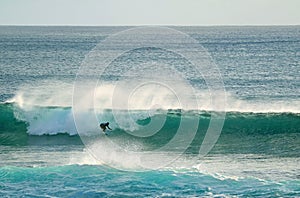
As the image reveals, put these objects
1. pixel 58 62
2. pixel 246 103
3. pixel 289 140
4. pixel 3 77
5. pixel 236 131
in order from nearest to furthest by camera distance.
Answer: pixel 289 140 < pixel 236 131 < pixel 246 103 < pixel 3 77 < pixel 58 62

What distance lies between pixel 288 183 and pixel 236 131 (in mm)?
7945

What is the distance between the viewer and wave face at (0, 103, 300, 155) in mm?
21750

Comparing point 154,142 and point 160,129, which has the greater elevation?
point 160,129

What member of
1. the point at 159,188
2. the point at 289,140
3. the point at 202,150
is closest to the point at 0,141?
the point at 202,150

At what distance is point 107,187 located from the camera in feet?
51.3

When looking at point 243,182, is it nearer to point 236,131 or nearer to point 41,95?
point 236,131

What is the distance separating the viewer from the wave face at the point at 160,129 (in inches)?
856

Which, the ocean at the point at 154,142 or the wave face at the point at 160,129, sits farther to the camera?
the wave face at the point at 160,129

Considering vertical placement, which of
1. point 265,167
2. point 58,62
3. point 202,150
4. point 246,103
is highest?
point 58,62

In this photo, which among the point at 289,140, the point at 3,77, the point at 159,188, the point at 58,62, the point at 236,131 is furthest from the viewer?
the point at 58,62

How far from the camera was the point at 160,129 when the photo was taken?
2473 centimetres

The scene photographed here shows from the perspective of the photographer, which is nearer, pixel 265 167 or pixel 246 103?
pixel 265 167

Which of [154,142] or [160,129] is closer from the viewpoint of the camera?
[154,142]

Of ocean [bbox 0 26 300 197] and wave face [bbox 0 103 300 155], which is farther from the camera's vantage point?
wave face [bbox 0 103 300 155]
